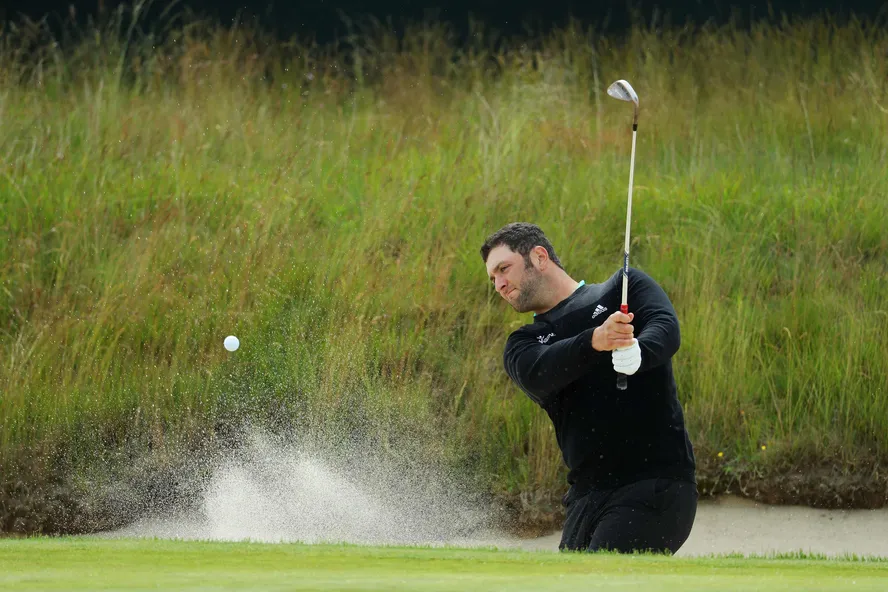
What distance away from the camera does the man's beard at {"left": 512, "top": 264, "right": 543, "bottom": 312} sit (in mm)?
→ 4961

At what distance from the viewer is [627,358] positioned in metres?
4.28

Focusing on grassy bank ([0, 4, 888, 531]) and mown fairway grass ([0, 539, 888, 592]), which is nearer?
mown fairway grass ([0, 539, 888, 592])

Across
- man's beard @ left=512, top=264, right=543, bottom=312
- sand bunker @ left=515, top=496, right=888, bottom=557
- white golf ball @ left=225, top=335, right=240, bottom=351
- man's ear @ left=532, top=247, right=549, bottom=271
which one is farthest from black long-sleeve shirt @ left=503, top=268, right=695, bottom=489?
white golf ball @ left=225, top=335, right=240, bottom=351

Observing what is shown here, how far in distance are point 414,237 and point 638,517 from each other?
4.21 meters

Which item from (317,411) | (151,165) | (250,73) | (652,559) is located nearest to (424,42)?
(250,73)

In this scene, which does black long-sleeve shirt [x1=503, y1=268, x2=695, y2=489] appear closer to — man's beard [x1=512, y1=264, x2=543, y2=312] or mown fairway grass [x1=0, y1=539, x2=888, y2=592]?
man's beard [x1=512, y1=264, x2=543, y2=312]

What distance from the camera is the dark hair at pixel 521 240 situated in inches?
195

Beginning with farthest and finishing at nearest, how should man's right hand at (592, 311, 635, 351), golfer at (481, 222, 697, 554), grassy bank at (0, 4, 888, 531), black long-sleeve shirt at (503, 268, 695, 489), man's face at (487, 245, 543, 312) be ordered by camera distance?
grassy bank at (0, 4, 888, 531), man's face at (487, 245, 543, 312), black long-sleeve shirt at (503, 268, 695, 489), golfer at (481, 222, 697, 554), man's right hand at (592, 311, 635, 351)

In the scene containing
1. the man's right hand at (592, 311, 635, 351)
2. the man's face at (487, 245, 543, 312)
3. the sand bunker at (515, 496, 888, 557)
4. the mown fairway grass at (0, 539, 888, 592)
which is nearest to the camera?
the mown fairway grass at (0, 539, 888, 592)

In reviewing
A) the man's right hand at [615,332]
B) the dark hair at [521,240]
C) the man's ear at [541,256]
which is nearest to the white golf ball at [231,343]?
the dark hair at [521,240]

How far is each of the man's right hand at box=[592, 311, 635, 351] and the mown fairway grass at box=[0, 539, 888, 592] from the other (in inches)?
30.7

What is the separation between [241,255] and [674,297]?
286 centimetres

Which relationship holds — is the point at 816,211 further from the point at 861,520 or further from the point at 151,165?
the point at 151,165

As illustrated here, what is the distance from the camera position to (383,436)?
7.24m
